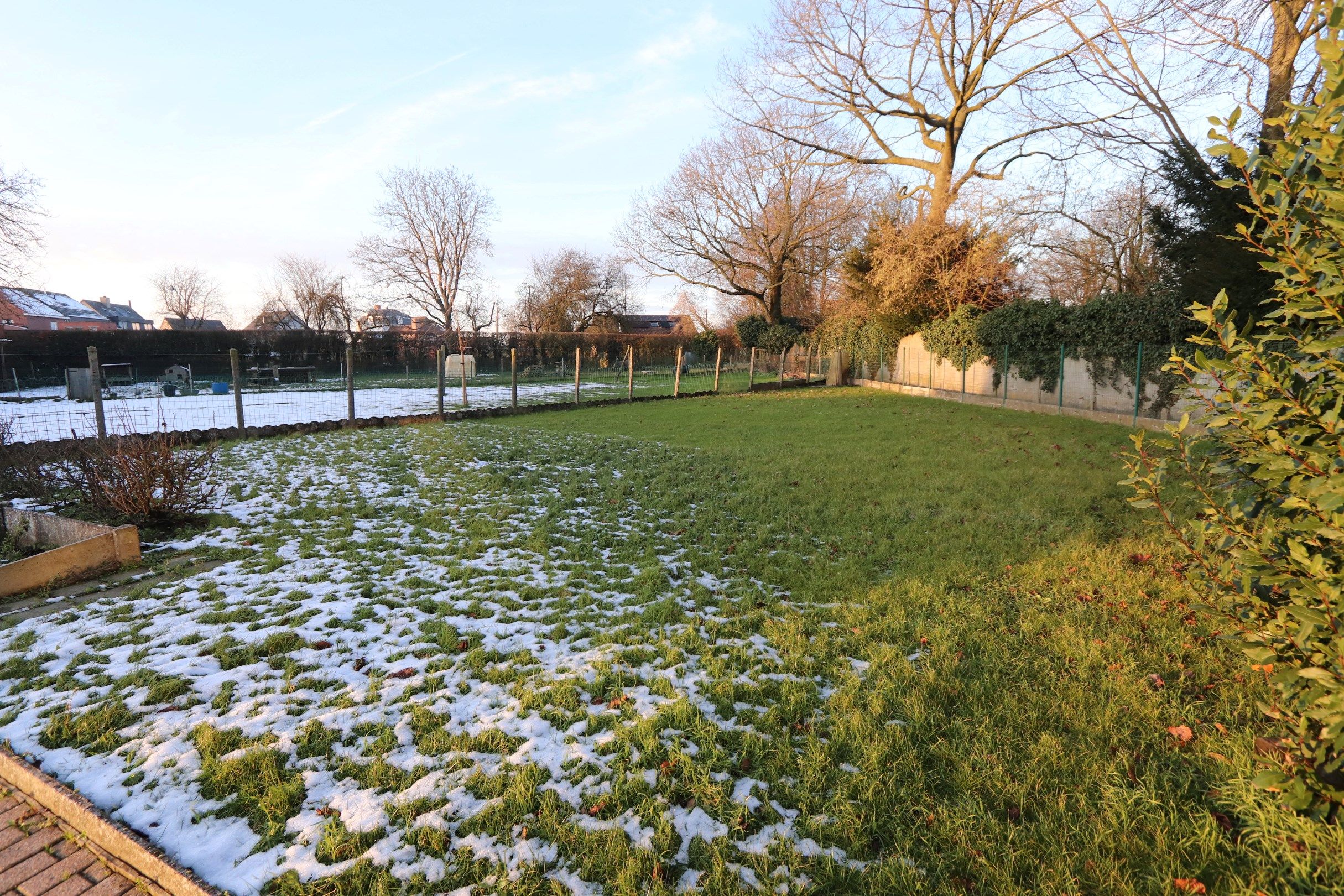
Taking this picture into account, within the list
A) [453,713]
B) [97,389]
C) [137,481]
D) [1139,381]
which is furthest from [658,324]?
[453,713]

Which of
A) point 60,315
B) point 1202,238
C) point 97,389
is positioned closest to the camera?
point 97,389

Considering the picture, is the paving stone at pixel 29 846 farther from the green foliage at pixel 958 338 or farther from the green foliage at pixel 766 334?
the green foliage at pixel 766 334

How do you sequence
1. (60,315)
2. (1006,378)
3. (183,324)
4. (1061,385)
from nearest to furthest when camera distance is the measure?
1. (1061,385)
2. (1006,378)
3. (60,315)
4. (183,324)

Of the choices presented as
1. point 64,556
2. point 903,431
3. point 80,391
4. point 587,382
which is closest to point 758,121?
point 587,382

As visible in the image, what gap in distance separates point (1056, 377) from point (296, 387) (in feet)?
68.3

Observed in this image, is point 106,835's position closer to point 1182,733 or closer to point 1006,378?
point 1182,733

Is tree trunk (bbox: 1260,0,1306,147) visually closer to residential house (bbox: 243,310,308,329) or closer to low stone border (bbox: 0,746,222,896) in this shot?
low stone border (bbox: 0,746,222,896)

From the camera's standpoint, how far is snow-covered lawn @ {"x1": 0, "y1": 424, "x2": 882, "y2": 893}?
214 centimetres

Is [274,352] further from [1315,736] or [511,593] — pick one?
Answer: [1315,736]

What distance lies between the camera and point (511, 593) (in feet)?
14.3

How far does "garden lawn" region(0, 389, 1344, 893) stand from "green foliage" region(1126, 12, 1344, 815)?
0.52 metres

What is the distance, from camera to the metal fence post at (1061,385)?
14.7 meters

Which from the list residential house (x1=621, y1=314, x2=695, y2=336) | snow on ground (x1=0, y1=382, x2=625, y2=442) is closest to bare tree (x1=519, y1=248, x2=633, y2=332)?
residential house (x1=621, y1=314, x2=695, y2=336)

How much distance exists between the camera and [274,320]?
48.4 m
